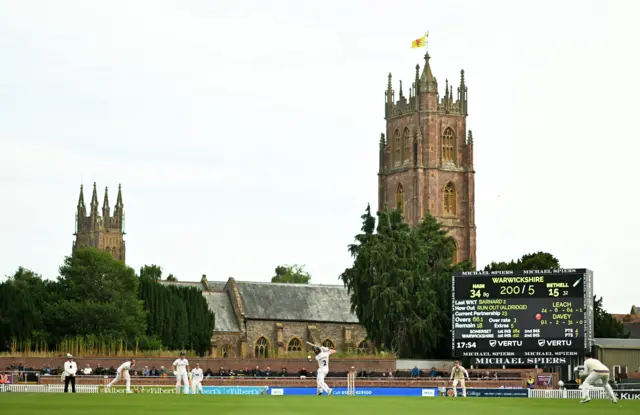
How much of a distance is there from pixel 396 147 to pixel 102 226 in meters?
48.2

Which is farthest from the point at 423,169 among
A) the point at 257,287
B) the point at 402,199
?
the point at 257,287

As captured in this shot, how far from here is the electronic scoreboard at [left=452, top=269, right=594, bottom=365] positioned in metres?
55.8

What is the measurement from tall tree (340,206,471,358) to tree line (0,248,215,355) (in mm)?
14728

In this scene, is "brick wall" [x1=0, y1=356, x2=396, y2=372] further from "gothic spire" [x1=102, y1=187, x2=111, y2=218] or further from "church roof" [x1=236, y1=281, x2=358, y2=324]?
"gothic spire" [x1=102, y1=187, x2=111, y2=218]

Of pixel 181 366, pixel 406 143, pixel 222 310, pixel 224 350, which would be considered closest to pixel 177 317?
pixel 224 350

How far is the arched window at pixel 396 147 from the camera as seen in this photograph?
137 meters

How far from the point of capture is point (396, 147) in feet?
450

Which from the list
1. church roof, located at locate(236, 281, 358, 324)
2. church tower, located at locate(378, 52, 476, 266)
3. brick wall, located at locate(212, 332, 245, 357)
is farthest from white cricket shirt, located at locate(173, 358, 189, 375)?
church tower, located at locate(378, 52, 476, 266)

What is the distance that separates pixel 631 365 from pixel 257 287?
163 feet

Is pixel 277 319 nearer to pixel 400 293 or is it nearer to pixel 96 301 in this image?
pixel 96 301

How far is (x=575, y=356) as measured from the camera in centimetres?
5669

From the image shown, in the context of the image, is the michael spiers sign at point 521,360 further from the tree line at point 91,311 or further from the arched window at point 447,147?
the arched window at point 447,147

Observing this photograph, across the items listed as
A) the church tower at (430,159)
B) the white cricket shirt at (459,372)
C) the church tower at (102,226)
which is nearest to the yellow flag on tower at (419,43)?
the church tower at (430,159)

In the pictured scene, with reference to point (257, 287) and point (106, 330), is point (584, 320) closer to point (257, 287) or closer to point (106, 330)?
point (106, 330)
